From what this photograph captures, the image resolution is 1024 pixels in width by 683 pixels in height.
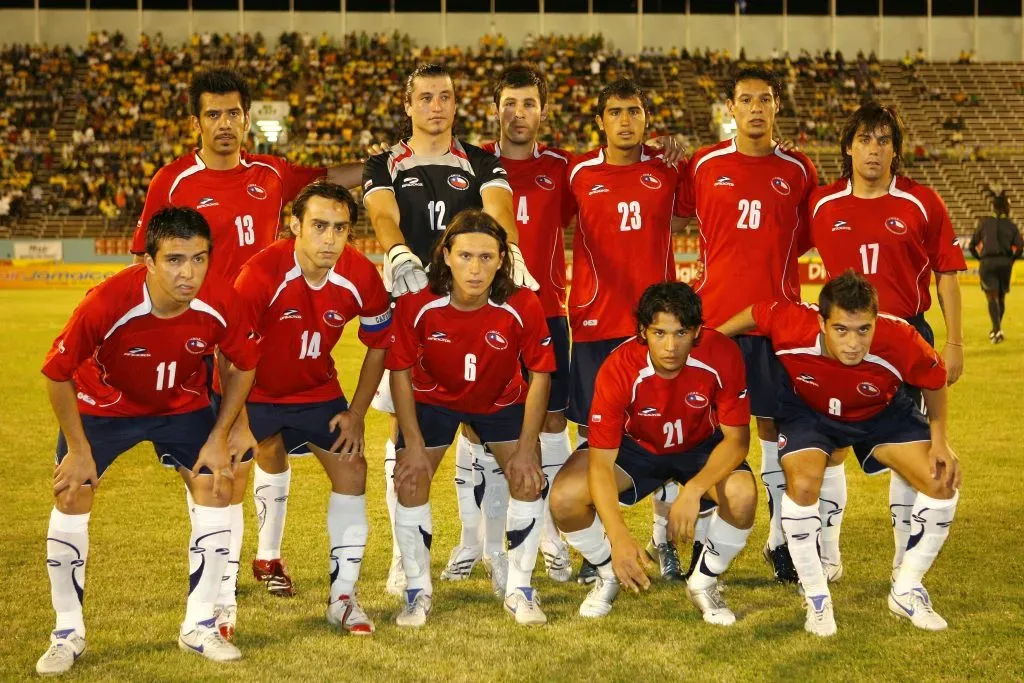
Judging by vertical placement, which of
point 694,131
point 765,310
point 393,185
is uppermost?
point 694,131

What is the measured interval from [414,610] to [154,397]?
1398 mm

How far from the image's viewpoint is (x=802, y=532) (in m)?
4.66

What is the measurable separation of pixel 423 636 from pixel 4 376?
9.44 m

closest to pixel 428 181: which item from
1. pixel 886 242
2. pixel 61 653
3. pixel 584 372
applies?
pixel 584 372

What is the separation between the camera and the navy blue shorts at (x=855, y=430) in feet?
15.9

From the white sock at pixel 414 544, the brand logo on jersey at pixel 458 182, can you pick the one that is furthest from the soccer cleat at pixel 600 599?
the brand logo on jersey at pixel 458 182

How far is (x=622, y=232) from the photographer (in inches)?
222

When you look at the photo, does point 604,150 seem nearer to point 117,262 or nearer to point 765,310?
point 765,310

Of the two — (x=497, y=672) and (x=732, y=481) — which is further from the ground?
(x=732, y=481)

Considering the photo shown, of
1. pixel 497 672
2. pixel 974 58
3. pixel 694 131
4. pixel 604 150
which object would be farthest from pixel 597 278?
pixel 974 58

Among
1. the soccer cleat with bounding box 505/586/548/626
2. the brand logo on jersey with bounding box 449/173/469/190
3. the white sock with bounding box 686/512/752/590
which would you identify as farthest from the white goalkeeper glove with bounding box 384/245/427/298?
the white sock with bounding box 686/512/752/590

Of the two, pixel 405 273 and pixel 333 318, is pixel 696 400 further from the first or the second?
pixel 333 318

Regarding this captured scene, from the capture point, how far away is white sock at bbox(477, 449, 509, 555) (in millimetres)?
5523

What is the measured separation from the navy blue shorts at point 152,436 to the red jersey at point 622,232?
211 cm
